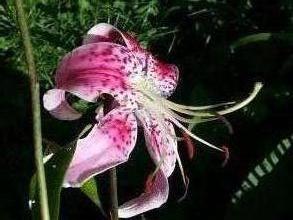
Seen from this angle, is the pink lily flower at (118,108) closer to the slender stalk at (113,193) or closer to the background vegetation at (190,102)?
the slender stalk at (113,193)

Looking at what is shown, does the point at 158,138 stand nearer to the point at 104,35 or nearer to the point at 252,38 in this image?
the point at 104,35

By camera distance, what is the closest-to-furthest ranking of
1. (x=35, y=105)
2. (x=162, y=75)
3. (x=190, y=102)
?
(x=35, y=105) < (x=162, y=75) < (x=190, y=102)

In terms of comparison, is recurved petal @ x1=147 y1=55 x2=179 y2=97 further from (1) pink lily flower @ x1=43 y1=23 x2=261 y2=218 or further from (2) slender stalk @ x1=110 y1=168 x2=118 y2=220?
(2) slender stalk @ x1=110 y1=168 x2=118 y2=220

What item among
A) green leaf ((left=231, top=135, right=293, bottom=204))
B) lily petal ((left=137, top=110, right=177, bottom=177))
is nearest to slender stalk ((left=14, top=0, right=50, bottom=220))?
lily petal ((left=137, top=110, right=177, bottom=177))

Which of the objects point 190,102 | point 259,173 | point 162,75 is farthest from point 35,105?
point 190,102

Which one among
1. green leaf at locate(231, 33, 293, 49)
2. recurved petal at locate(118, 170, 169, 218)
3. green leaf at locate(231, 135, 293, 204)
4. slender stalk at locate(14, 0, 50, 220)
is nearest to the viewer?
slender stalk at locate(14, 0, 50, 220)

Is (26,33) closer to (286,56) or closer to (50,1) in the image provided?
(50,1)
